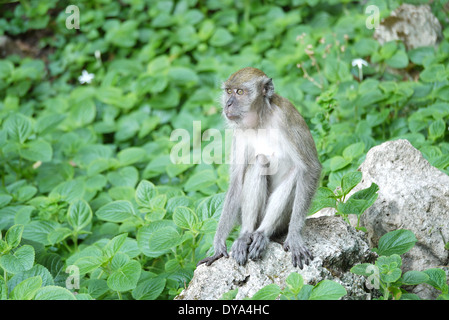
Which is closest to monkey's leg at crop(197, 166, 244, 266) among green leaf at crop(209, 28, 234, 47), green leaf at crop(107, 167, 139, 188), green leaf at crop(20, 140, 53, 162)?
green leaf at crop(107, 167, 139, 188)

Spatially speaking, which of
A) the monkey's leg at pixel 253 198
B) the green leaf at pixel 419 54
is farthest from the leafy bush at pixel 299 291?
the green leaf at pixel 419 54

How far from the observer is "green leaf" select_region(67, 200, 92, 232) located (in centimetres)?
638

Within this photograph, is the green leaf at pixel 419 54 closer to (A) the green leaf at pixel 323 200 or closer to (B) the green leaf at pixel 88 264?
(A) the green leaf at pixel 323 200

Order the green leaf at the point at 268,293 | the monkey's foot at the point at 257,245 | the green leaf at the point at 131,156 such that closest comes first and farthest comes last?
1. the green leaf at the point at 268,293
2. the monkey's foot at the point at 257,245
3. the green leaf at the point at 131,156

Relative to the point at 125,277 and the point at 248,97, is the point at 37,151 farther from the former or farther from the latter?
the point at 248,97

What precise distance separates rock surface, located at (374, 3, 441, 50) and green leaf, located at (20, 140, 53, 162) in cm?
565

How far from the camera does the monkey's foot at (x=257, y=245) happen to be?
15.5 feet

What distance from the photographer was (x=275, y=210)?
201 inches

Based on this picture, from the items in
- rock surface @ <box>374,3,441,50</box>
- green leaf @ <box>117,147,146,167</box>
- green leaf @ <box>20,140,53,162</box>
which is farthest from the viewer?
rock surface @ <box>374,3,441,50</box>

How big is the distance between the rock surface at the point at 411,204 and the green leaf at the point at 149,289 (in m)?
2.08

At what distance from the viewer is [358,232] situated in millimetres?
4934

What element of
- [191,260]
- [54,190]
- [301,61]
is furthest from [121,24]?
[191,260]

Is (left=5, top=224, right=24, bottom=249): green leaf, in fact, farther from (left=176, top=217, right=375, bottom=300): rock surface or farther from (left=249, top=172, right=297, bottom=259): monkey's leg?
(left=249, top=172, right=297, bottom=259): monkey's leg
